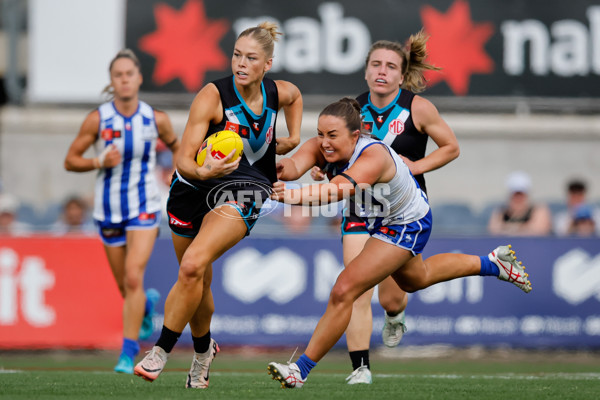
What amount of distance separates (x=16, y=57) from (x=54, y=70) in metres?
0.88

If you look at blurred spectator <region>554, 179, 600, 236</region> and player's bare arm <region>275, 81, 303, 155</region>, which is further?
blurred spectator <region>554, 179, 600, 236</region>

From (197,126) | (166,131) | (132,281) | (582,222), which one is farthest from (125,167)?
(582,222)

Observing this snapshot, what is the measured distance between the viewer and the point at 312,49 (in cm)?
1411

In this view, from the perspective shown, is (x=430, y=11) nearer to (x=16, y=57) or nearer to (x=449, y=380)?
(x=16, y=57)

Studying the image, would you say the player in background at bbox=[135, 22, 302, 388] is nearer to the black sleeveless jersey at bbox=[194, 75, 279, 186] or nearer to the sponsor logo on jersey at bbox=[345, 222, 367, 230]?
the black sleeveless jersey at bbox=[194, 75, 279, 186]

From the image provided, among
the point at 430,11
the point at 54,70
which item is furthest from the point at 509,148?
the point at 54,70

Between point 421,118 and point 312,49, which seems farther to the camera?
point 312,49

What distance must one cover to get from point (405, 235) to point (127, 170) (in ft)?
10.9

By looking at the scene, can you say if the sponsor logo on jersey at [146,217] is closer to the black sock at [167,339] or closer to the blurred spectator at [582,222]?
the black sock at [167,339]

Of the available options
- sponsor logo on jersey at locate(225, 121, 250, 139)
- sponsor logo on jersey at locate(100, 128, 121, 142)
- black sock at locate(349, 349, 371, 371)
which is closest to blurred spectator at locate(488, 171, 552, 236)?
black sock at locate(349, 349, 371, 371)

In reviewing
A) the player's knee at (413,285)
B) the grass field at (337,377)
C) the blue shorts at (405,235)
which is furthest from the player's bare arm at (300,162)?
the grass field at (337,377)

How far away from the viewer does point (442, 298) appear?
10617 millimetres

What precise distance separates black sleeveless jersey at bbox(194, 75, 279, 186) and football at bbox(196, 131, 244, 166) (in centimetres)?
29

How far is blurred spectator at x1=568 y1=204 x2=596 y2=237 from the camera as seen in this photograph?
441 inches
